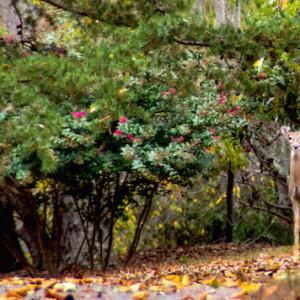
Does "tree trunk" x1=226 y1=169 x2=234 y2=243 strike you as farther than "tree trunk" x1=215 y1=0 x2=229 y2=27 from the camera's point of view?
No

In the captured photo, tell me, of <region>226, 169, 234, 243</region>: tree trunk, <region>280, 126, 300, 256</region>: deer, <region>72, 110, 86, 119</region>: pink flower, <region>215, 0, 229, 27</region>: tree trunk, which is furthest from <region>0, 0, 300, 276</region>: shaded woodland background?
<region>215, 0, 229, 27</region>: tree trunk

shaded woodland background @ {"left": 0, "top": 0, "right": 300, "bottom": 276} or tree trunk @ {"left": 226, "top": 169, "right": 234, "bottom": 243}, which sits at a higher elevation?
→ shaded woodland background @ {"left": 0, "top": 0, "right": 300, "bottom": 276}

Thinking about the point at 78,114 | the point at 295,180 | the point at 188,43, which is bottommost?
the point at 295,180

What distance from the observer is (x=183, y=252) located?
1312 centimetres

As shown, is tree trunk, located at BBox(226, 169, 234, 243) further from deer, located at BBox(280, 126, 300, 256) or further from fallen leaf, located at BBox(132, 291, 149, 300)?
fallen leaf, located at BBox(132, 291, 149, 300)

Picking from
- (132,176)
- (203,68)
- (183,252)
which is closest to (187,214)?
(183,252)

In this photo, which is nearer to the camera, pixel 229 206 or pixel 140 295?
pixel 140 295

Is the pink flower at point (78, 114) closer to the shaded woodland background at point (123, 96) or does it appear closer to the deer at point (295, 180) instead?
the shaded woodland background at point (123, 96)

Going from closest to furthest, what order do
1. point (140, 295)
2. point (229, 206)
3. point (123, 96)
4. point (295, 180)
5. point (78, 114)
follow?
1. point (140, 295)
2. point (123, 96)
3. point (78, 114)
4. point (295, 180)
5. point (229, 206)

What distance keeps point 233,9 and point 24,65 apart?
10833 millimetres

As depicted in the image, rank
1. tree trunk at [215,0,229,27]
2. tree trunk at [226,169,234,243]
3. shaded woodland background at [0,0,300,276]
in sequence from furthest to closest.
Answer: tree trunk at [215,0,229,27] < tree trunk at [226,169,234,243] < shaded woodland background at [0,0,300,276]

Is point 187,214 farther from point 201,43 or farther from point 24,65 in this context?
point 24,65

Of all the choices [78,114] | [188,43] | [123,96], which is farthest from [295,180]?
[78,114]

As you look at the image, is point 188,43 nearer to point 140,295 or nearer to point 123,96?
point 123,96
